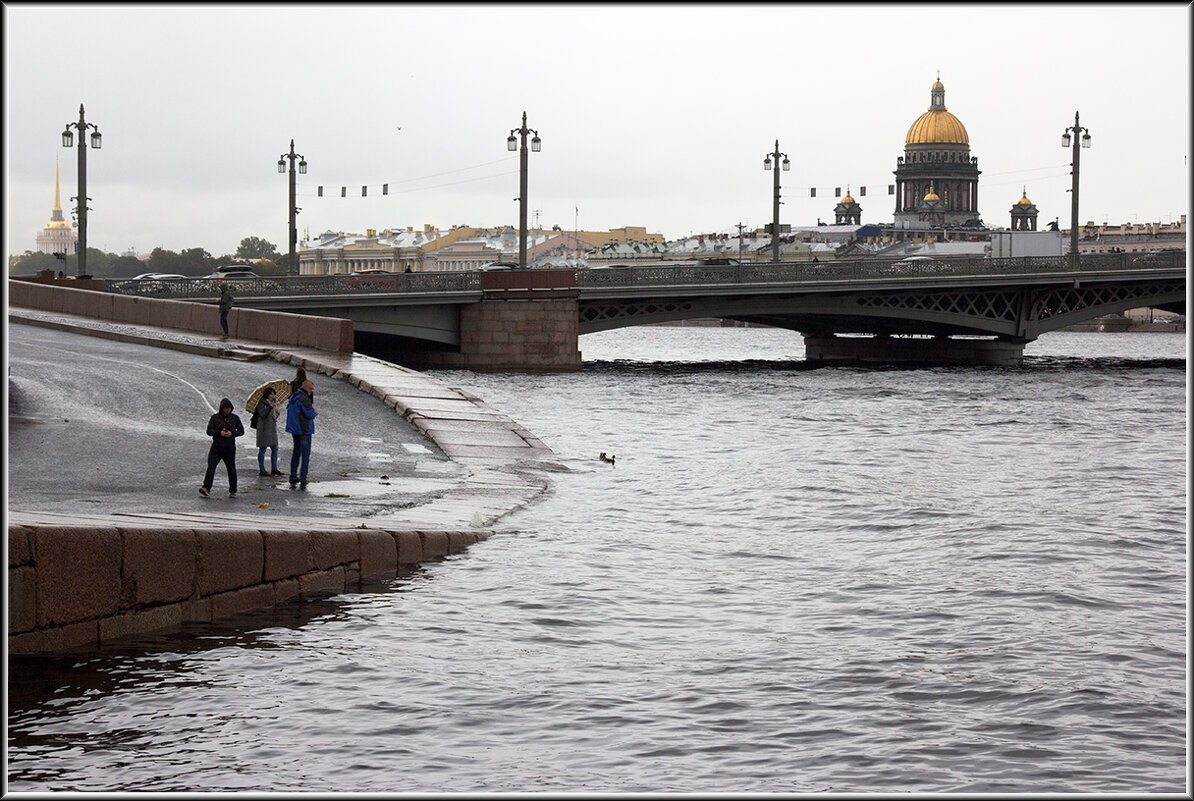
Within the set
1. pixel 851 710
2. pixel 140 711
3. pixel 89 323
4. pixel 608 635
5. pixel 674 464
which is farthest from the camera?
pixel 89 323

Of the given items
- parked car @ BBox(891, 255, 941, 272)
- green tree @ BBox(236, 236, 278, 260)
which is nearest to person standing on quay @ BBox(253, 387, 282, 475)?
parked car @ BBox(891, 255, 941, 272)

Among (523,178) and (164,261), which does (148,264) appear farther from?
(523,178)

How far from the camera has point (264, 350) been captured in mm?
26438

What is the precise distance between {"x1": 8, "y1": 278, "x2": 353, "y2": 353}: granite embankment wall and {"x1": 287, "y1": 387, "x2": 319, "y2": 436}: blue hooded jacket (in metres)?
12.1

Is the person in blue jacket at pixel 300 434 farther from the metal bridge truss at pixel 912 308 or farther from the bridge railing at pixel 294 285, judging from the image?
the metal bridge truss at pixel 912 308

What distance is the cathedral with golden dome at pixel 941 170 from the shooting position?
163m

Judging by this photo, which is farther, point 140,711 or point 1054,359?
point 1054,359

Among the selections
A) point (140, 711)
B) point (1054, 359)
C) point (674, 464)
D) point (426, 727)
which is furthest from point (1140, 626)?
point (1054, 359)

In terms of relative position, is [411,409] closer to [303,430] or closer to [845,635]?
[303,430]

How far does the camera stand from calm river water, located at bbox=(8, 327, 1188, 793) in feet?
26.7

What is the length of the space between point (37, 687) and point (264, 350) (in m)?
17.9

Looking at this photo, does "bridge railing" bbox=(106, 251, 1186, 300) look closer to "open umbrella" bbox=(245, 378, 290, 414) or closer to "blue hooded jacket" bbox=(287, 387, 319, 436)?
"open umbrella" bbox=(245, 378, 290, 414)

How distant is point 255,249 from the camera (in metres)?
161

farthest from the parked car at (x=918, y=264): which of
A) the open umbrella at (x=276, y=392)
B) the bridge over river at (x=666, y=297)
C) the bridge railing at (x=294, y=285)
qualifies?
the open umbrella at (x=276, y=392)
